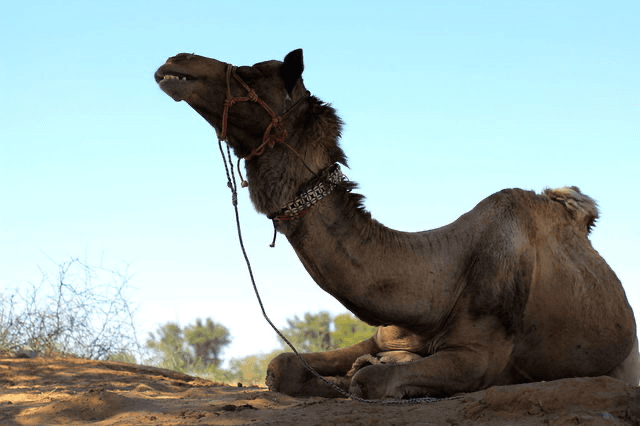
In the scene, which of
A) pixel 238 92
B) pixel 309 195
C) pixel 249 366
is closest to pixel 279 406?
pixel 309 195

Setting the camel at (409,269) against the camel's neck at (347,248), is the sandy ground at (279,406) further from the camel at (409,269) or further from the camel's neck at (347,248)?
the camel's neck at (347,248)

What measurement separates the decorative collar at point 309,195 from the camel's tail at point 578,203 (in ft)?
7.71

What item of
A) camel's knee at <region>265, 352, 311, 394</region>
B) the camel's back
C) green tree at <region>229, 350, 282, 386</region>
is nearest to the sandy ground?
camel's knee at <region>265, 352, 311, 394</region>

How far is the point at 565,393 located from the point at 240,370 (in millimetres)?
10061

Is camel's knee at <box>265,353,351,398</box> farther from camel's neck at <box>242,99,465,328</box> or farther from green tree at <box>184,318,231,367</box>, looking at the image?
green tree at <box>184,318,231,367</box>

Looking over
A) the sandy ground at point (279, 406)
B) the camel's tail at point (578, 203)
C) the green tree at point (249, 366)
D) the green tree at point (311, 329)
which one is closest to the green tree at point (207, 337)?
the green tree at point (311, 329)

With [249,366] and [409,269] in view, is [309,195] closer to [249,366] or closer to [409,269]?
[409,269]

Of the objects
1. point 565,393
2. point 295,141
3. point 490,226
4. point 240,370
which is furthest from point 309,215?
point 240,370

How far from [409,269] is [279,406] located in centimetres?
141

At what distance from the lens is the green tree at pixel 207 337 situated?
2366 cm

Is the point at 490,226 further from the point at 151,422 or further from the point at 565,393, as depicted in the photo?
the point at 151,422

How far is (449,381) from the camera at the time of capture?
5703 mm

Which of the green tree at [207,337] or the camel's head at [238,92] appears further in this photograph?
the green tree at [207,337]

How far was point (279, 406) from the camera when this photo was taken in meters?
5.58
